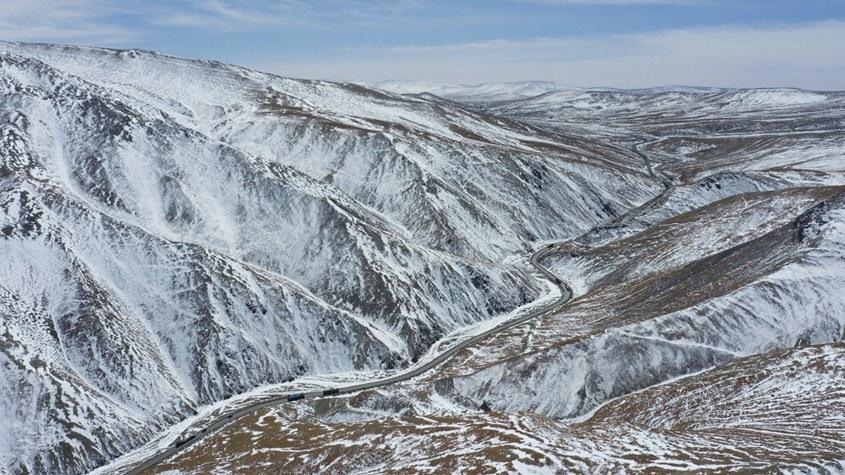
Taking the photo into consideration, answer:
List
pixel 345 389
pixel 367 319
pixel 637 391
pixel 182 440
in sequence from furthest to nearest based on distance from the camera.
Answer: pixel 367 319 < pixel 345 389 < pixel 637 391 < pixel 182 440

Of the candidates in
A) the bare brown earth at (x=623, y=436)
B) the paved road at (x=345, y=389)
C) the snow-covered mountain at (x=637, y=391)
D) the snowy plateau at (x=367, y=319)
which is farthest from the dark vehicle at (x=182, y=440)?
the snow-covered mountain at (x=637, y=391)

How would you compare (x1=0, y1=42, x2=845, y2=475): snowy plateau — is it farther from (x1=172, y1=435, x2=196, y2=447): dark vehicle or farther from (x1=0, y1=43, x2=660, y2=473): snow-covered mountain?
(x1=172, y1=435, x2=196, y2=447): dark vehicle

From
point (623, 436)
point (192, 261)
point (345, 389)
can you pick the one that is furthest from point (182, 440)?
point (623, 436)

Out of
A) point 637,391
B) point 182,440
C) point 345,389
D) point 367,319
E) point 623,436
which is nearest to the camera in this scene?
point 623,436

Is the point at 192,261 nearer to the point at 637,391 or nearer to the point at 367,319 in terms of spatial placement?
the point at 367,319

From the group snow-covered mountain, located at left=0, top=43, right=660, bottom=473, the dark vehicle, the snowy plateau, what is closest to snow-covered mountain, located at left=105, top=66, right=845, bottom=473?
the snowy plateau

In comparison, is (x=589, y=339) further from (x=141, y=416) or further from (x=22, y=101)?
(x=22, y=101)
